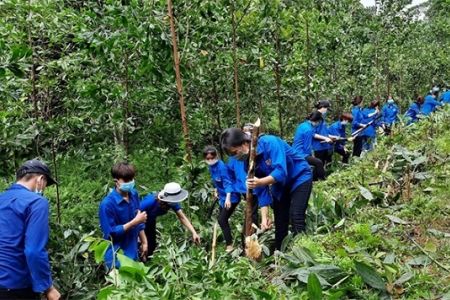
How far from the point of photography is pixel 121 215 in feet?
13.4

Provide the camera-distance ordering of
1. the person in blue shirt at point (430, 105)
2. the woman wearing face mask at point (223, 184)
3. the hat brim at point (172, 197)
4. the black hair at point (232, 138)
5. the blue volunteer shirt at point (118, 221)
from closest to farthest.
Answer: the black hair at point (232, 138)
the blue volunteer shirt at point (118, 221)
the hat brim at point (172, 197)
the woman wearing face mask at point (223, 184)
the person in blue shirt at point (430, 105)

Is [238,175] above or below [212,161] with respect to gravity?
below

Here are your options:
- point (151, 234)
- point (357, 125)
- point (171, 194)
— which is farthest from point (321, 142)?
point (171, 194)

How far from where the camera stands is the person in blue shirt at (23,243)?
315 centimetres

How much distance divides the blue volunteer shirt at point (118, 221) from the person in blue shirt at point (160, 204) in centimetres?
37

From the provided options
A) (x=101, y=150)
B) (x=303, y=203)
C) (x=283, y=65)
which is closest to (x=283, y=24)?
(x=283, y=65)

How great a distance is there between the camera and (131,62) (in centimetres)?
571

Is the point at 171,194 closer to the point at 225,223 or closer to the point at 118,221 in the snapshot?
the point at 118,221

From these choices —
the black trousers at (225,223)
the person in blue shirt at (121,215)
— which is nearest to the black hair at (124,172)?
the person in blue shirt at (121,215)

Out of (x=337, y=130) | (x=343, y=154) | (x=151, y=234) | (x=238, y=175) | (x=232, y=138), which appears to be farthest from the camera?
(x=343, y=154)

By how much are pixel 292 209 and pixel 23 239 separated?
7.67 ft

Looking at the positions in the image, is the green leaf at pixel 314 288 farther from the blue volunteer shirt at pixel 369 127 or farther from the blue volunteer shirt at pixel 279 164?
the blue volunteer shirt at pixel 369 127

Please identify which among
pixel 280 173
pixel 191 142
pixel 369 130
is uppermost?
pixel 280 173

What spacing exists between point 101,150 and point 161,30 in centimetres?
187
